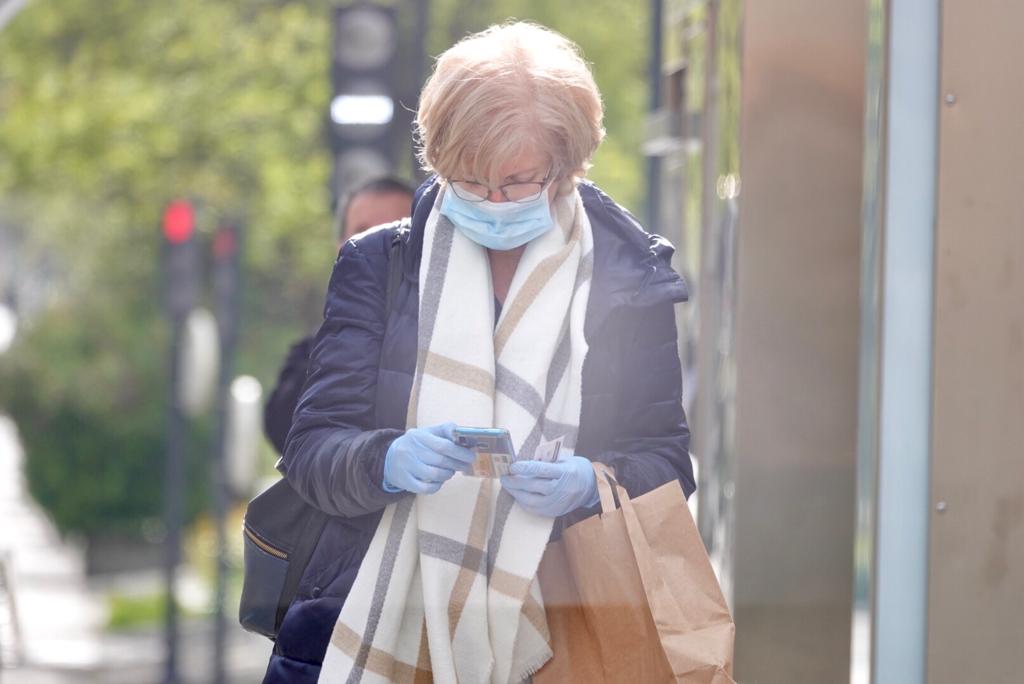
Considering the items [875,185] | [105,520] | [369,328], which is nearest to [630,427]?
[369,328]

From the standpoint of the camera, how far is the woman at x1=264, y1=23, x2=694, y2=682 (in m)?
2.65

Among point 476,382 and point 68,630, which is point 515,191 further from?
point 68,630

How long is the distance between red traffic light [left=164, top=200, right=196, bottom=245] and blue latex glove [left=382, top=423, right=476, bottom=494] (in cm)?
912

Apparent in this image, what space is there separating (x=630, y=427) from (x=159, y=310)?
17.4 metres

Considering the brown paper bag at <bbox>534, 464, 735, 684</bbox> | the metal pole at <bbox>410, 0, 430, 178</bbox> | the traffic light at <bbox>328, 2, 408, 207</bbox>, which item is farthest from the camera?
the metal pole at <bbox>410, 0, 430, 178</bbox>

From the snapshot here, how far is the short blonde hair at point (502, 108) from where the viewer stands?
2.63 metres

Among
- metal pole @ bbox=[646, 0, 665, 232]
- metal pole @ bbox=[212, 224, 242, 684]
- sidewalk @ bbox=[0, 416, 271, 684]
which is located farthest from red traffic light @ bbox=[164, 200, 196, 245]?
metal pole @ bbox=[646, 0, 665, 232]

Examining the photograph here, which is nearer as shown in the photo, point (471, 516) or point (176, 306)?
point (471, 516)

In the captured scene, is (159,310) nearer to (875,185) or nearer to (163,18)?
(163,18)

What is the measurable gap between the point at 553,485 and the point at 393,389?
292 millimetres

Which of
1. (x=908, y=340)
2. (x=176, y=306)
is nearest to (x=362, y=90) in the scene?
(x=176, y=306)

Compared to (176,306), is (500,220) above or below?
below

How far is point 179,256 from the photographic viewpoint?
11797 millimetres

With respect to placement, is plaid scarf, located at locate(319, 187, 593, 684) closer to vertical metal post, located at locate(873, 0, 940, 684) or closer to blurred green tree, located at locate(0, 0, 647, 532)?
vertical metal post, located at locate(873, 0, 940, 684)
